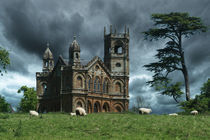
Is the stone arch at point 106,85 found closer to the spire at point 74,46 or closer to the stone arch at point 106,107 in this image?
the stone arch at point 106,107

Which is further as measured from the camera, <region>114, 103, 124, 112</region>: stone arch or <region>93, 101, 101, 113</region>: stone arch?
<region>114, 103, 124, 112</region>: stone arch

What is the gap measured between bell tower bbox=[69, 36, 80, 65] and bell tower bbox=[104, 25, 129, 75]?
365 inches

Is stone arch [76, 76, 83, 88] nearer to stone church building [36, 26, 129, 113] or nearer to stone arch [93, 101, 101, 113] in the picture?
stone church building [36, 26, 129, 113]

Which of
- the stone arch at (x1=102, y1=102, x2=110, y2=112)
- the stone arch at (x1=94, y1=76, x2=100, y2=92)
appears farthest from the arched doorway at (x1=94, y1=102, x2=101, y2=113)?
the stone arch at (x1=94, y1=76, x2=100, y2=92)

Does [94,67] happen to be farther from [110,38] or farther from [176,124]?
[176,124]

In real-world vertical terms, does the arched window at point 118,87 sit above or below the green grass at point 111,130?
above

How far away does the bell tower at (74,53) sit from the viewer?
5686 centimetres

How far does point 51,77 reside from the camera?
64.6 meters

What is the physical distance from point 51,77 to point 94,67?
1022cm

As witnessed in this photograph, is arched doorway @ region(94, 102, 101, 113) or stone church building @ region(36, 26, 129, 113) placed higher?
stone church building @ region(36, 26, 129, 113)

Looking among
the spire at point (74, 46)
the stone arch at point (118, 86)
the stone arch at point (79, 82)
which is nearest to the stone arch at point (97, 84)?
the stone arch at point (79, 82)

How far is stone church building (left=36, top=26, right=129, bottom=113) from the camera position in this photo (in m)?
56.2

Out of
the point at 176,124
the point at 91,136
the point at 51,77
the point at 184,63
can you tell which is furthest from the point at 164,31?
the point at 51,77

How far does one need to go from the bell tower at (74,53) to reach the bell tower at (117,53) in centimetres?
926
